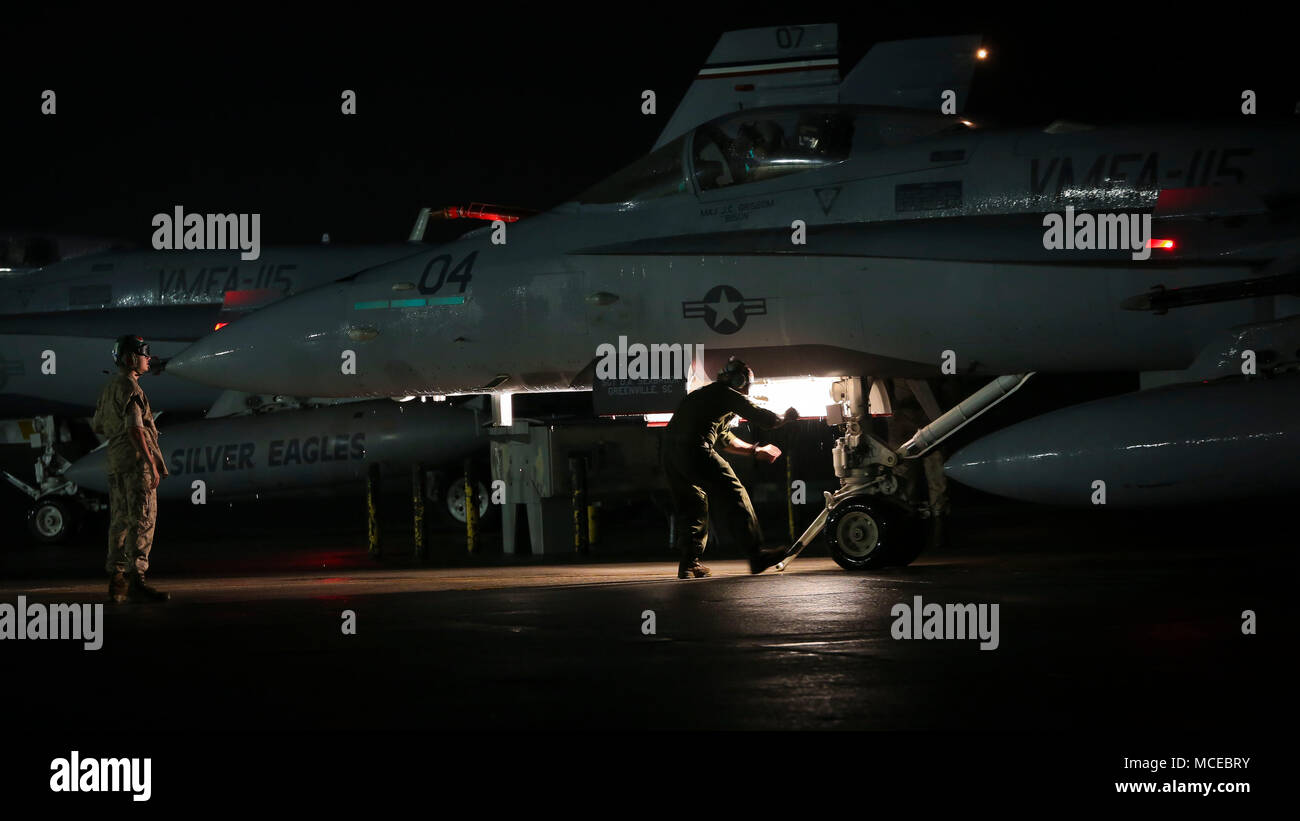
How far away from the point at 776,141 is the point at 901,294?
1.52m

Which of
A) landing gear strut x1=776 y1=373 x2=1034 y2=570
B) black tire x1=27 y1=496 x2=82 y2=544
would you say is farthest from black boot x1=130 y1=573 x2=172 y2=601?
black tire x1=27 y1=496 x2=82 y2=544

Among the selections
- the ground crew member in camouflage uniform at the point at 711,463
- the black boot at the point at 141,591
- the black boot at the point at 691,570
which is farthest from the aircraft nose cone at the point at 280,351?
the black boot at the point at 691,570

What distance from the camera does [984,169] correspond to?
9469 millimetres

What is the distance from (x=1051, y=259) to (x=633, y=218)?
10.2 feet

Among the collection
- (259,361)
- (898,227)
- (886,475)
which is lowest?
(886,475)

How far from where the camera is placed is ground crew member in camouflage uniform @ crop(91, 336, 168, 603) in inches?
342

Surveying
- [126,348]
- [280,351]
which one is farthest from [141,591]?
[280,351]

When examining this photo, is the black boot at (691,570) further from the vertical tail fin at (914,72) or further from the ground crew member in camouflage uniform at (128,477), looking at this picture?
the vertical tail fin at (914,72)

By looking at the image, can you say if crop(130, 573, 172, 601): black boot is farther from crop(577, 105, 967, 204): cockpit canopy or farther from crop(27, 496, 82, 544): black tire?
crop(27, 496, 82, 544): black tire

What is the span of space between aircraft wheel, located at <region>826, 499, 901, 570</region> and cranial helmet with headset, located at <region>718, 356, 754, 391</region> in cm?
111

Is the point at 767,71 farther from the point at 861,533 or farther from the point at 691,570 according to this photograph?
the point at 691,570

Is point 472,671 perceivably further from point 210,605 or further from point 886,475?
point 886,475
